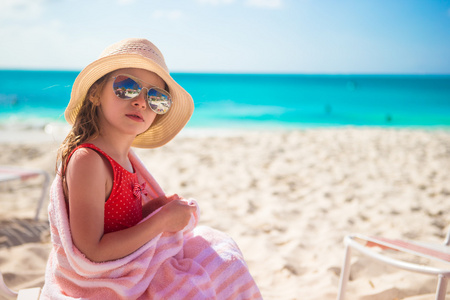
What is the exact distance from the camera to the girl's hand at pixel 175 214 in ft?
4.20

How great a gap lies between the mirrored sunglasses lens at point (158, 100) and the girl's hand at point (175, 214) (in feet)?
1.28

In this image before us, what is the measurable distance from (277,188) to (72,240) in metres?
3.64

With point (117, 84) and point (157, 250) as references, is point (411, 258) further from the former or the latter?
point (117, 84)

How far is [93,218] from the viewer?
3.82ft

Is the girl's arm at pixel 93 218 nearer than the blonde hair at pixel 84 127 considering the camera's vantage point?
Yes

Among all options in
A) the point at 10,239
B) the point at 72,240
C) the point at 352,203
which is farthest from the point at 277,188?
the point at 72,240

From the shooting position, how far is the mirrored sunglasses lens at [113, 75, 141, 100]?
134 cm

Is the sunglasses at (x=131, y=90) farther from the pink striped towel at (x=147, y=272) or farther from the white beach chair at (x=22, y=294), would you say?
the white beach chair at (x=22, y=294)

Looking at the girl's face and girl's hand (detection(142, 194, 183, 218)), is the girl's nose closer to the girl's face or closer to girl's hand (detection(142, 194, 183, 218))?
the girl's face

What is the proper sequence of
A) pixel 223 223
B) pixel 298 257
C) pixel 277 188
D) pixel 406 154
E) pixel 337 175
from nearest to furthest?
pixel 298 257 → pixel 223 223 → pixel 277 188 → pixel 337 175 → pixel 406 154

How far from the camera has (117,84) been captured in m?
1.34

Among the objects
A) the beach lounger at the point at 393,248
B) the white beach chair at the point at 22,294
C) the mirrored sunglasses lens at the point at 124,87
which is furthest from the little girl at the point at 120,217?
the beach lounger at the point at 393,248

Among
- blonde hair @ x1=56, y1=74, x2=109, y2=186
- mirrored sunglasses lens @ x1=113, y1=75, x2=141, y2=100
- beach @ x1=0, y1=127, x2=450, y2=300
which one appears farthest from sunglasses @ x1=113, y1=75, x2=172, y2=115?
beach @ x1=0, y1=127, x2=450, y2=300

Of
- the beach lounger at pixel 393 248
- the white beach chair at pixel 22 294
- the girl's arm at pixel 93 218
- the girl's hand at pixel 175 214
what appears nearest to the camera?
the girl's arm at pixel 93 218
